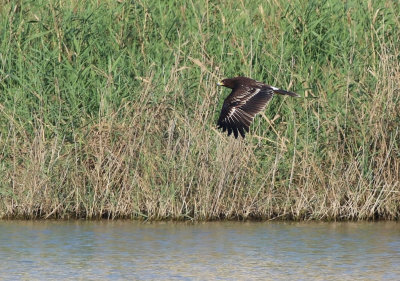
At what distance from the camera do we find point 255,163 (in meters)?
8.88

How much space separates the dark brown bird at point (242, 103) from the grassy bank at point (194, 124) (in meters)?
0.51

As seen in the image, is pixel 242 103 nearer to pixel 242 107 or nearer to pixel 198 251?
pixel 242 107

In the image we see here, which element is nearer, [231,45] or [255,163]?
[255,163]

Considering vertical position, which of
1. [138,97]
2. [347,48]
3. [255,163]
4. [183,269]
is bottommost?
[183,269]

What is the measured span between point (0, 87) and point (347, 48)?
3370 millimetres

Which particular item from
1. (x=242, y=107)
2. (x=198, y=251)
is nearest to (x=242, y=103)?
(x=242, y=107)

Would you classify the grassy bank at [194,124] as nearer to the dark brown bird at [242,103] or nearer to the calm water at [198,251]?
the calm water at [198,251]

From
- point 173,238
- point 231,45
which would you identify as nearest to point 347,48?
point 231,45

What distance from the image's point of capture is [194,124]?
8.70m

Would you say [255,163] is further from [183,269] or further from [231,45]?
[183,269]

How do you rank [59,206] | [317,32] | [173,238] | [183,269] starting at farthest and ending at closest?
[317,32] → [59,206] → [173,238] → [183,269]

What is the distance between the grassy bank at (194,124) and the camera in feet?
28.2

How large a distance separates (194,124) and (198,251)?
62.3 inches

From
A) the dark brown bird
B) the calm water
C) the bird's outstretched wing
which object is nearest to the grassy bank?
the calm water
